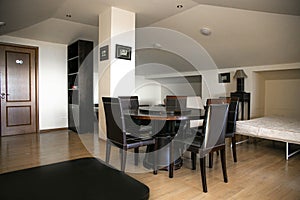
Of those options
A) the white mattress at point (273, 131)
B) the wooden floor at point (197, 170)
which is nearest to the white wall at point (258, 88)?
the wooden floor at point (197, 170)

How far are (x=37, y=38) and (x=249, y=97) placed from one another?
530cm

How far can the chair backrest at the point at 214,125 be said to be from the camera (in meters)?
2.01

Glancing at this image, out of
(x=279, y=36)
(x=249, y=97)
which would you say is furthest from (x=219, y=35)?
(x=249, y=97)

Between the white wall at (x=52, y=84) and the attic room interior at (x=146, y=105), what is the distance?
1.0 inches

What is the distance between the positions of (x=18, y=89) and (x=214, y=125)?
14.9 ft

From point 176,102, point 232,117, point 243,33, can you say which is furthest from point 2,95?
A: point 243,33

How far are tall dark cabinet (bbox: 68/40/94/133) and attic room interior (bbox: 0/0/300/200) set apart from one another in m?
0.02

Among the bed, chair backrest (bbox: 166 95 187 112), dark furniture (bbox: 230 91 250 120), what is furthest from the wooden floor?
dark furniture (bbox: 230 91 250 120)

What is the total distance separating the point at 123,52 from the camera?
373 cm

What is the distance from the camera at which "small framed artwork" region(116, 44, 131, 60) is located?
366 cm

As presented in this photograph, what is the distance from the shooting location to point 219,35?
432cm

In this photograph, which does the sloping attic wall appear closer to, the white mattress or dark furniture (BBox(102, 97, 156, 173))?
the white mattress

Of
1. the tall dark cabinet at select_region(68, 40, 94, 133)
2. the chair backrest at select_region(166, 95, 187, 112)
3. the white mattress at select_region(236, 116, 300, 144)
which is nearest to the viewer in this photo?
the white mattress at select_region(236, 116, 300, 144)

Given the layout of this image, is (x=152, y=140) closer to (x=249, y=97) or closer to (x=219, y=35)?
(x=219, y=35)
